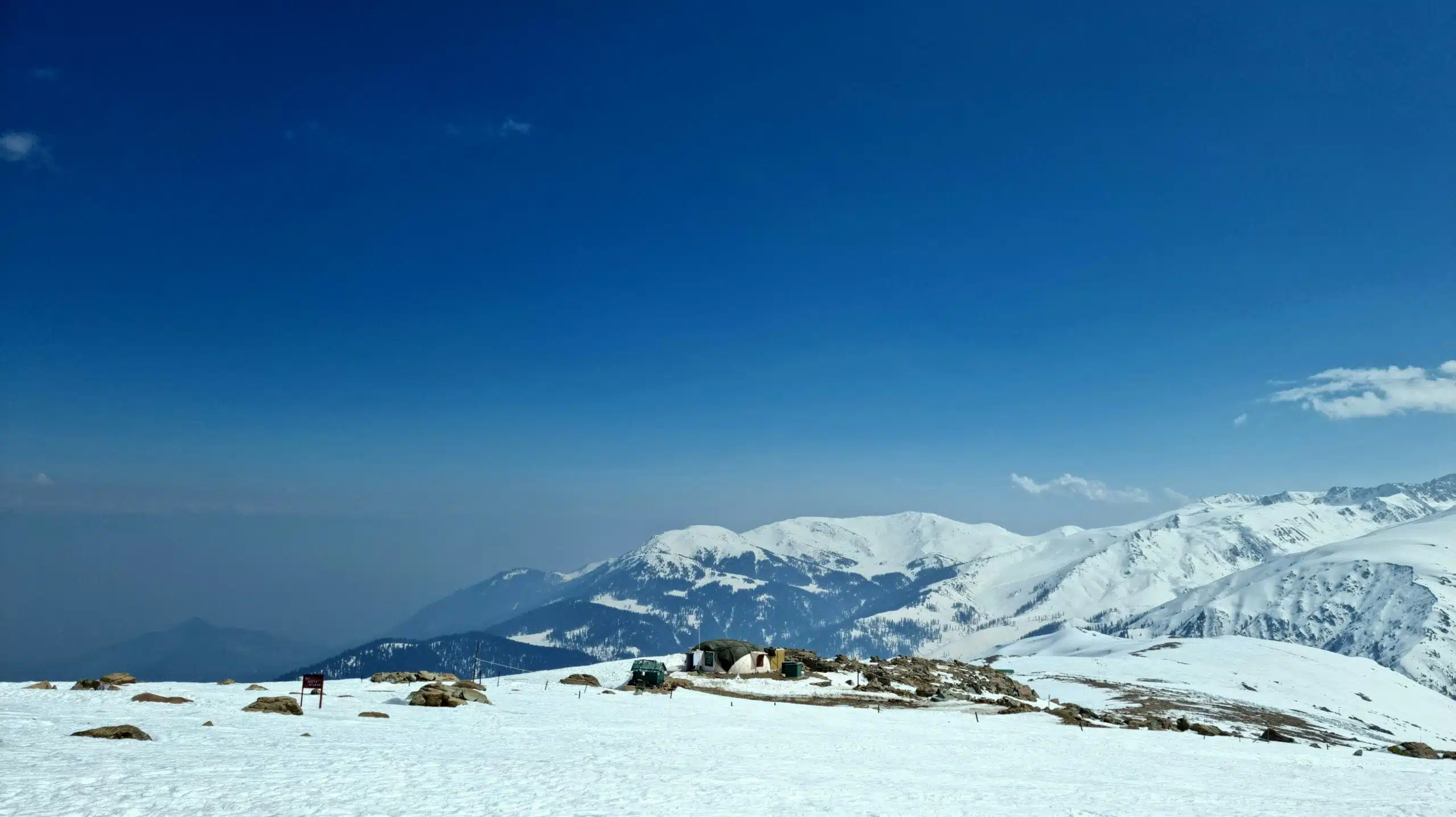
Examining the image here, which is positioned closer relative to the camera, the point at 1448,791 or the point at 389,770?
the point at 389,770

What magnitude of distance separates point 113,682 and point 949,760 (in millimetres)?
40088

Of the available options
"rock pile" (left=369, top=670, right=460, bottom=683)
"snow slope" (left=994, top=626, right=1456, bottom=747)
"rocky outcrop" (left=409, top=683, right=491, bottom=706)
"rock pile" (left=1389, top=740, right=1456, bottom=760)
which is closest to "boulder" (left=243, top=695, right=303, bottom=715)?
"rocky outcrop" (left=409, top=683, right=491, bottom=706)

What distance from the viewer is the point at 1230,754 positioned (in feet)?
119

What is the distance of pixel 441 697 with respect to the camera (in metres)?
39.2

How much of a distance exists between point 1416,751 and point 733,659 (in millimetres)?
48245

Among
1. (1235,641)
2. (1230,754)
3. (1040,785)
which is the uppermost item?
(1040,785)

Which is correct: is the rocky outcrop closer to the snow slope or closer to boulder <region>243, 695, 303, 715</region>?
boulder <region>243, 695, 303, 715</region>

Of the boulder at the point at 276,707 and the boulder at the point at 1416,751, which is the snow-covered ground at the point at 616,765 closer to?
the boulder at the point at 276,707

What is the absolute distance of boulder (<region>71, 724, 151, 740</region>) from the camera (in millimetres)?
22859

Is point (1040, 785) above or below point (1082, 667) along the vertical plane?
above

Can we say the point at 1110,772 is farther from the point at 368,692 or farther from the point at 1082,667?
the point at 1082,667

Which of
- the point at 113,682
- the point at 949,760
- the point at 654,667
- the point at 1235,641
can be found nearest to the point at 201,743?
the point at 113,682

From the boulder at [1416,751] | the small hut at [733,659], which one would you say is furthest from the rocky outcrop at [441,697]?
the boulder at [1416,751]

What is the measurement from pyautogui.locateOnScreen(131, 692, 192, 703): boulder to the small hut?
44.5 m
